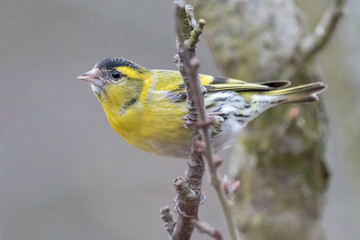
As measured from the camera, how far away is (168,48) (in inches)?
339

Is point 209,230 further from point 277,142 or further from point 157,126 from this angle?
point 277,142

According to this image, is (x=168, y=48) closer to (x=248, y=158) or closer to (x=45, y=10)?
(x=45, y=10)

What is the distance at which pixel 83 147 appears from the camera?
26.8 ft

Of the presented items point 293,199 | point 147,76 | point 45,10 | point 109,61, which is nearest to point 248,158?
point 293,199

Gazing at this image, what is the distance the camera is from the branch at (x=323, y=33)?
454 cm

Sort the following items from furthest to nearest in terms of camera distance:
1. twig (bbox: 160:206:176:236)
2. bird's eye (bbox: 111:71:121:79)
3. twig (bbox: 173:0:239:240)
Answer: bird's eye (bbox: 111:71:121:79) < twig (bbox: 160:206:176:236) < twig (bbox: 173:0:239:240)

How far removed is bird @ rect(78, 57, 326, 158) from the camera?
11.9ft

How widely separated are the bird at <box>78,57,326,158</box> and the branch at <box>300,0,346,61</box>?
2.30 ft

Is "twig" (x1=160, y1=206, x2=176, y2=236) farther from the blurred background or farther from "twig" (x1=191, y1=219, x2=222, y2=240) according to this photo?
the blurred background

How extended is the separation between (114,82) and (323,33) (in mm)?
2028

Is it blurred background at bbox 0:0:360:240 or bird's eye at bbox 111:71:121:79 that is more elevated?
blurred background at bbox 0:0:360:240

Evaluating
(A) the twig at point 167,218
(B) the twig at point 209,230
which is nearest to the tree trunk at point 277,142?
(A) the twig at point 167,218

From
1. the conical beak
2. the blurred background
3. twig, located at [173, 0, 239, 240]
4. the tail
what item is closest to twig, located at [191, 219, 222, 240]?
twig, located at [173, 0, 239, 240]

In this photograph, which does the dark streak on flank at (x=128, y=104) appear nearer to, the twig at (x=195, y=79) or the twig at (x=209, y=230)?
the twig at (x=195, y=79)
